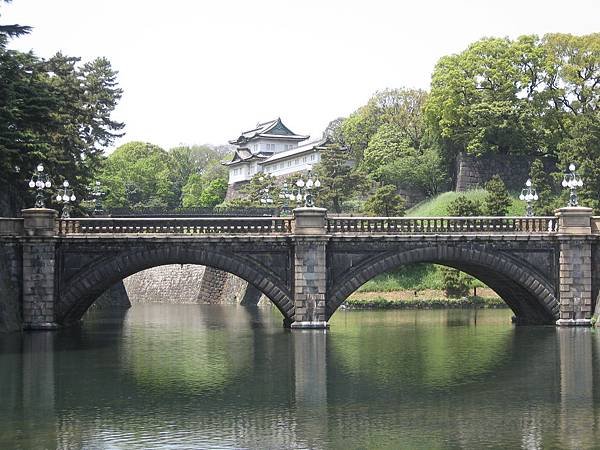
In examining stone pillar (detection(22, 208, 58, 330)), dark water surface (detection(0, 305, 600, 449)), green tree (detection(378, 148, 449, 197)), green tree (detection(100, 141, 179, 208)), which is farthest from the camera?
green tree (detection(100, 141, 179, 208))

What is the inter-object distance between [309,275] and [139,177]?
74.1 metres

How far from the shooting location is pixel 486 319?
56.1 metres

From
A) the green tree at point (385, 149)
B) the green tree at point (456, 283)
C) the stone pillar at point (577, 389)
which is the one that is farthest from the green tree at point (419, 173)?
the stone pillar at point (577, 389)

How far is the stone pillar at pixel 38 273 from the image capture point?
152 ft

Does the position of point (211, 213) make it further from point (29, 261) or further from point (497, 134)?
point (29, 261)

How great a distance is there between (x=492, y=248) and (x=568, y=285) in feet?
12.7

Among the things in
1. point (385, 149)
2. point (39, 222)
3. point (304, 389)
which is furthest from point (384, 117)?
point (304, 389)

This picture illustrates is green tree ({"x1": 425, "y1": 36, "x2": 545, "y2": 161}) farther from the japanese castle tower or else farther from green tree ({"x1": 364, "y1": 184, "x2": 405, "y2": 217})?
the japanese castle tower

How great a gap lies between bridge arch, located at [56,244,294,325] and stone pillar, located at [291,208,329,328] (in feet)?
2.22

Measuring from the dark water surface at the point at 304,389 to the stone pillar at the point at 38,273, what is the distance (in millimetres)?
1419

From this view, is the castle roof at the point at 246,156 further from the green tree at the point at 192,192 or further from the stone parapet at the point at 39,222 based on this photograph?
the stone parapet at the point at 39,222

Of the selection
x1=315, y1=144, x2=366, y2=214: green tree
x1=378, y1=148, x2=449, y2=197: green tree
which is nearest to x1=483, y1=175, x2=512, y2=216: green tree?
x1=378, y1=148, x2=449, y2=197: green tree

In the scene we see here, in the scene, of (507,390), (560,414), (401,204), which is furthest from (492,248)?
(401,204)

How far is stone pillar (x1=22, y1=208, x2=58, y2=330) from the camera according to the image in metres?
46.3
